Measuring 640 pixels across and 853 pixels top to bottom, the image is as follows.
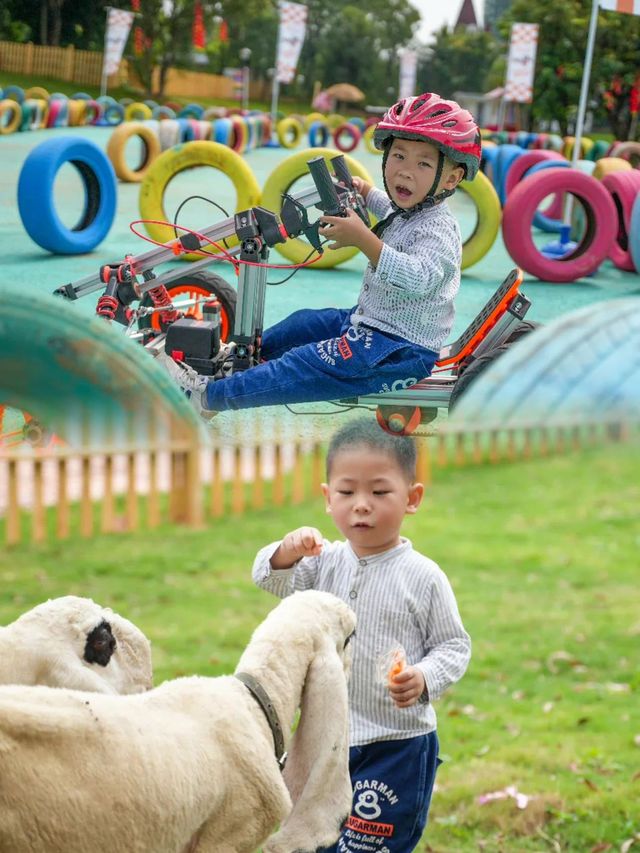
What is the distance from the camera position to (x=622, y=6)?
6.28ft

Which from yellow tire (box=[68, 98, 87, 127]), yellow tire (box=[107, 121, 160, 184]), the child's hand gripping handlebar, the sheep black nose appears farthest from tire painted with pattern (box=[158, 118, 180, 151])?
the sheep black nose

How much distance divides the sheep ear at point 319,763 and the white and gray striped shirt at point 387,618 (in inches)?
10.5

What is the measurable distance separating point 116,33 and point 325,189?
39 cm

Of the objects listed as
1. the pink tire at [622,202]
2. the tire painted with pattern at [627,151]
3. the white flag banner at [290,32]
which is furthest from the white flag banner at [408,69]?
the tire painted with pattern at [627,151]

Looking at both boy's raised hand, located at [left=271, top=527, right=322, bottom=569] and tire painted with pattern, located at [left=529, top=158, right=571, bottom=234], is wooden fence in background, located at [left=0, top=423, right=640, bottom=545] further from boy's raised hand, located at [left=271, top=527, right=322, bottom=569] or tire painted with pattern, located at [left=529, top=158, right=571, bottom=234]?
tire painted with pattern, located at [left=529, top=158, right=571, bottom=234]

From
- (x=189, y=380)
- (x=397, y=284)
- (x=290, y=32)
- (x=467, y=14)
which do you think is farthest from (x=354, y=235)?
(x=290, y=32)

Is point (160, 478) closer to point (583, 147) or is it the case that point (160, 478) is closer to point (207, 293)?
point (207, 293)

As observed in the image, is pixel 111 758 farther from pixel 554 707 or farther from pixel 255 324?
pixel 554 707

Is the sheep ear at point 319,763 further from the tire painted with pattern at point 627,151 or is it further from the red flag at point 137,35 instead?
the tire painted with pattern at point 627,151

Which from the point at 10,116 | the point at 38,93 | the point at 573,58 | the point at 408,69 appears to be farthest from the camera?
the point at 573,58

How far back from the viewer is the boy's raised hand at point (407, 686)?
1.44m

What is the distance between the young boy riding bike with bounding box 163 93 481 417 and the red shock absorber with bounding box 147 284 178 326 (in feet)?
0.67

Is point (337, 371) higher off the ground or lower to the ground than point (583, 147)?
lower

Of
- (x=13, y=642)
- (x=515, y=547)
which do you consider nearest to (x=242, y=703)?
(x=13, y=642)
